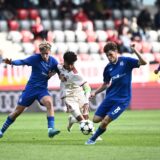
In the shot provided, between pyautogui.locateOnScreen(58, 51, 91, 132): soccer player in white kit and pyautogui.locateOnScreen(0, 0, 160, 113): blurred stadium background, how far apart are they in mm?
10687

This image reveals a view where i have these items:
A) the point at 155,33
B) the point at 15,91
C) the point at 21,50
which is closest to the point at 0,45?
the point at 21,50

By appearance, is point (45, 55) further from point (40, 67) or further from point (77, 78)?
point (77, 78)

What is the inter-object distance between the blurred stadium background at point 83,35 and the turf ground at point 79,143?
18.8ft

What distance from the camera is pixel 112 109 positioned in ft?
52.6

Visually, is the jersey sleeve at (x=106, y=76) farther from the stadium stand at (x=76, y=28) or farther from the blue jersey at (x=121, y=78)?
the stadium stand at (x=76, y=28)

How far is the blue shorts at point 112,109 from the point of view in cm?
1591

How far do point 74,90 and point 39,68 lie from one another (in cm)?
101

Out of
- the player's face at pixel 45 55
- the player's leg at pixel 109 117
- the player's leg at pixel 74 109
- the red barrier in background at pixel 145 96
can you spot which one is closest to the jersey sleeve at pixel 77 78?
the player's leg at pixel 74 109

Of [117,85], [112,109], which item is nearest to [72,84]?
A: [117,85]

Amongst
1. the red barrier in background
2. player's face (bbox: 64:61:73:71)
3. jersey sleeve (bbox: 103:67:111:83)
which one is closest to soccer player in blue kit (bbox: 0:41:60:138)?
player's face (bbox: 64:61:73:71)

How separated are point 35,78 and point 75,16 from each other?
17.2 metres

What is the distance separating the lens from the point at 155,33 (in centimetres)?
3578

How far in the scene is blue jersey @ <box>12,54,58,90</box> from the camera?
1748 centimetres

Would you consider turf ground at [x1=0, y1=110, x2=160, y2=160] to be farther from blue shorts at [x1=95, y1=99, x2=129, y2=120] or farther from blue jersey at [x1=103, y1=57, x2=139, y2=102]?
blue jersey at [x1=103, y1=57, x2=139, y2=102]
